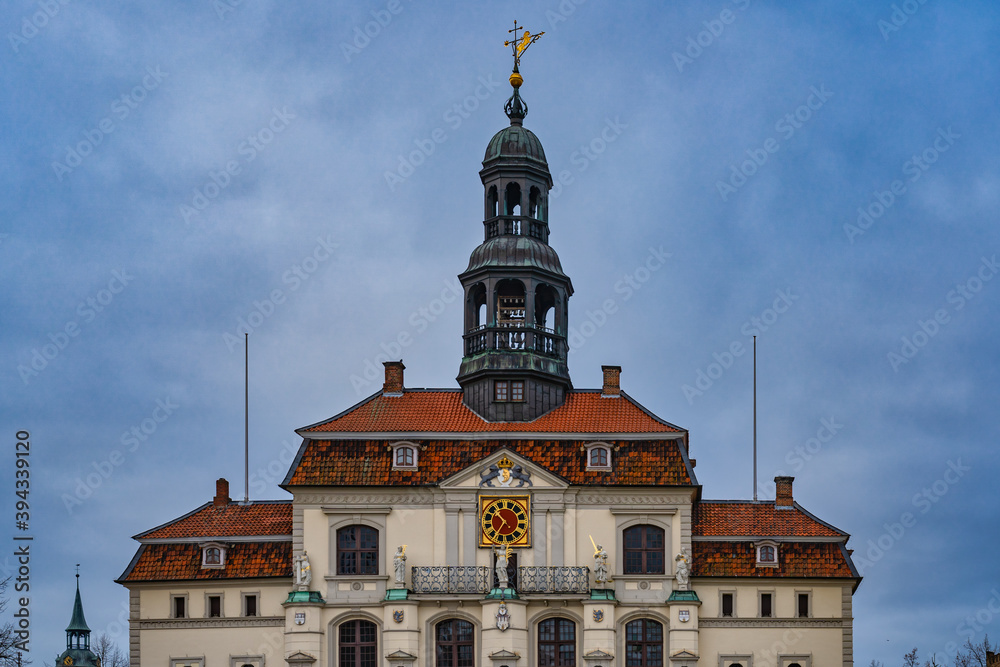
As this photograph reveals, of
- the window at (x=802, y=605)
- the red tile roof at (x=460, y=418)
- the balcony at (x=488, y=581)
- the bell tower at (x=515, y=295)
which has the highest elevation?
the bell tower at (x=515, y=295)

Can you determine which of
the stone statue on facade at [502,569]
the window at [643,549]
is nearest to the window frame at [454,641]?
the stone statue on facade at [502,569]

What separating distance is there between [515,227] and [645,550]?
18606 millimetres

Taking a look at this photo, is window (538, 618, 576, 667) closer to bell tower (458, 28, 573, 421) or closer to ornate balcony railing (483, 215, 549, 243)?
bell tower (458, 28, 573, 421)

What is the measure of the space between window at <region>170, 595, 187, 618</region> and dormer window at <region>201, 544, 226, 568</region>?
6.19 ft

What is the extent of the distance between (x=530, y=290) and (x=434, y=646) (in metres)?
18.4

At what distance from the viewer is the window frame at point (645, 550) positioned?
83.9 meters

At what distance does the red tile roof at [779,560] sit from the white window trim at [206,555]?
876 inches

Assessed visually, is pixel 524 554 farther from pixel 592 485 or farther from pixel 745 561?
pixel 745 561

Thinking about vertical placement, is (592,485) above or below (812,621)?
above

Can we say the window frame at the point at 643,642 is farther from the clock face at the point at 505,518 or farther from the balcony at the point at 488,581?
the clock face at the point at 505,518

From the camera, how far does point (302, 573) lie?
274 ft

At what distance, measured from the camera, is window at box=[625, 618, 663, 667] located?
82.9m

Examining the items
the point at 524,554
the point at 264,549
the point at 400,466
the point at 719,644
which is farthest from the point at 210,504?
the point at 719,644

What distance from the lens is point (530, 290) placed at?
89375 mm
